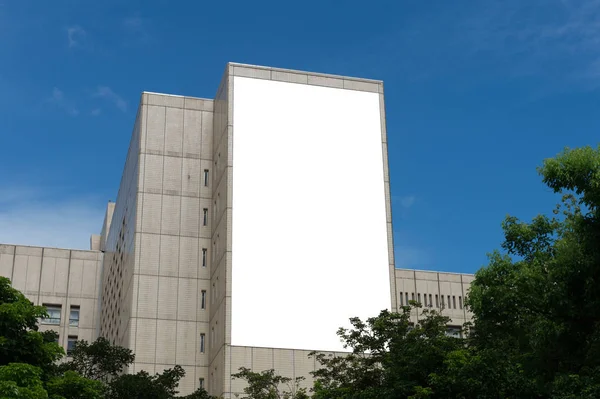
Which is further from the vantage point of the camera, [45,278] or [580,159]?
[45,278]

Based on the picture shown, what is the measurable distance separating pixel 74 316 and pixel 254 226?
Answer: 22.1 m

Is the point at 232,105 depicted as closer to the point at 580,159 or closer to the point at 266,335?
the point at 266,335

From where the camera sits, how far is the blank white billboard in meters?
44.4

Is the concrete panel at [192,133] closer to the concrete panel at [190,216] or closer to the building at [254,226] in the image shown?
the building at [254,226]

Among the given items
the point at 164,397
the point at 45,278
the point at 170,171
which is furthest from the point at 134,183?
the point at 164,397

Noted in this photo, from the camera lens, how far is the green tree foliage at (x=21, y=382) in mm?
23359

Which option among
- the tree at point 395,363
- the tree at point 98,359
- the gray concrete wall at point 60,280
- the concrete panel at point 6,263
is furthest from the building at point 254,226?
the concrete panel at point 6,263

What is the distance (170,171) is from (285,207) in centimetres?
798

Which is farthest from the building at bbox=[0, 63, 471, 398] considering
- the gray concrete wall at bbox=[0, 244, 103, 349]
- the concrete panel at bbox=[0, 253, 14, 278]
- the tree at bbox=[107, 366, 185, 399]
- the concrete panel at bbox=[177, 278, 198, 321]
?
the concrete panel at bbox=[0, 253, 14, 278]

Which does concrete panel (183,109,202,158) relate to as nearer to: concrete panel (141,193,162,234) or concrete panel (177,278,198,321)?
concrete panel (141,193,162,234)

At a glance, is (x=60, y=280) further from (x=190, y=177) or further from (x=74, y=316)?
(x=190, y=177)

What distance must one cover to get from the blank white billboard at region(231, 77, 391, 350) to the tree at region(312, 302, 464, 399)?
26.0ft

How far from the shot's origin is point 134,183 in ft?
172

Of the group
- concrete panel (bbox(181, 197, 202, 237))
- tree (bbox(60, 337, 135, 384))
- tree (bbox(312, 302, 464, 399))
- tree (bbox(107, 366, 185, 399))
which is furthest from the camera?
concrete panel (bbox(181, 197, 202, 237))
